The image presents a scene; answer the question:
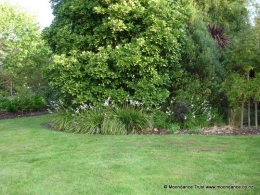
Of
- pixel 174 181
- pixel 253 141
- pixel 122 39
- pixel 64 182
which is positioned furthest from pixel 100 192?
pixel 122 39

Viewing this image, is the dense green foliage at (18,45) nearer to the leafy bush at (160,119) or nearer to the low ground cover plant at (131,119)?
the low ground cover plant at (131,119)

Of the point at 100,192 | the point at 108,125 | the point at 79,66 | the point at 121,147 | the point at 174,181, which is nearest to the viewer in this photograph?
the point at 100,192

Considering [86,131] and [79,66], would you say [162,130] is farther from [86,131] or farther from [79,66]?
[79,66]

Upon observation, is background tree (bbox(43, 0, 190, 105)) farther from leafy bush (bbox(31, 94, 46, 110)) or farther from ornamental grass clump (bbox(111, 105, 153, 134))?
leafy bush (bbox(31, 94, 46, 110))

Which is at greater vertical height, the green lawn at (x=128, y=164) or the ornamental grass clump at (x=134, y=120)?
the ornamental grass clump at (x=134, y=120)

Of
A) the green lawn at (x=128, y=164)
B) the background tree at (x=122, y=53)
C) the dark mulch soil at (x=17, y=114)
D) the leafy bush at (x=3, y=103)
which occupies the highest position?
the background tree at (x=122, y=53)

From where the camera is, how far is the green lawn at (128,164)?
429 cm

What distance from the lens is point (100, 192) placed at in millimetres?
4094

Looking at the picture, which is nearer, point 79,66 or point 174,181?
point 174,181

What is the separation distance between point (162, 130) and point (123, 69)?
6.95ft

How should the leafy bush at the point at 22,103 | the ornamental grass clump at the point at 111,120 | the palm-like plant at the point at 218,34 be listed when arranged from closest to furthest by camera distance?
the ornamental grass clump at the point at 111,120 → the palm-like plant at the point at 218,34 → the leafy bush at the point at 22,103

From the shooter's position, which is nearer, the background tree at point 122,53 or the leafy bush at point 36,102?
the background tree at point 122,53

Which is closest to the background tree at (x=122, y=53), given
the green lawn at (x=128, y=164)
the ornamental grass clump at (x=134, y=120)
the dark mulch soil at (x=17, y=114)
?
the ornamental grass clump at (x=134, y=120)

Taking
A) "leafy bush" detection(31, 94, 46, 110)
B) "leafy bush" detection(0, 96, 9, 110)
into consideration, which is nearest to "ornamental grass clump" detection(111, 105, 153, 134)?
"leafy bush" detection(31, 94, 46, 110)
